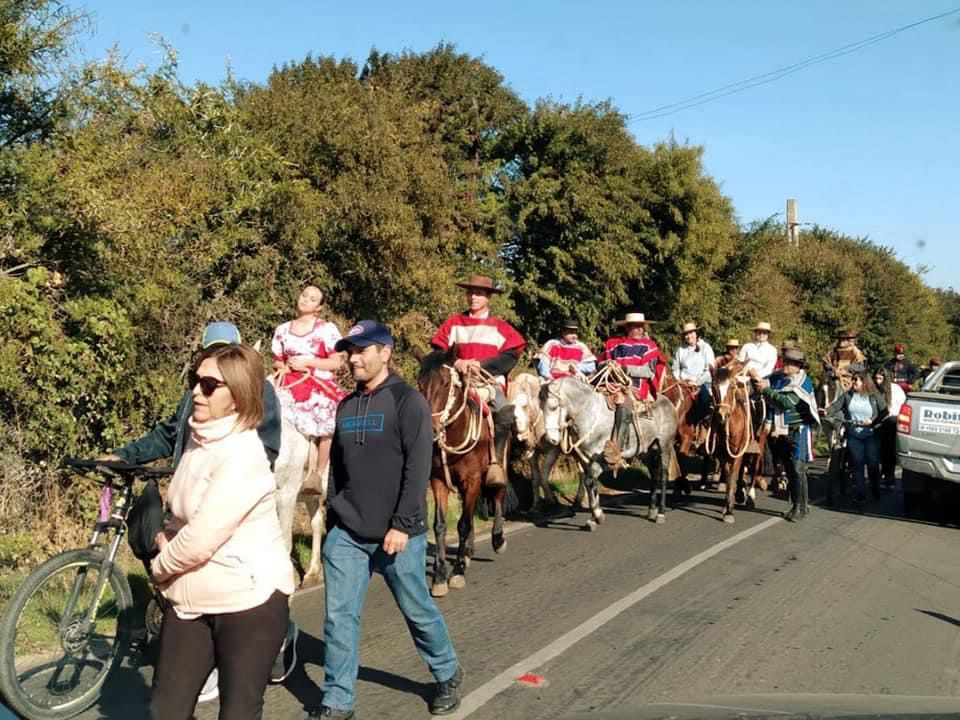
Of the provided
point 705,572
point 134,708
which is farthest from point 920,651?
point 134,708

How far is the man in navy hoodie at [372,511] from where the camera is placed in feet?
17.4

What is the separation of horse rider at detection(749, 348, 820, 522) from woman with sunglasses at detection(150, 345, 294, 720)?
35.5 ft

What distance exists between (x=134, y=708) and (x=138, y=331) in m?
5.39

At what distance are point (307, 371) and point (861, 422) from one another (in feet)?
34.7

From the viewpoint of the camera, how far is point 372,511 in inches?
210

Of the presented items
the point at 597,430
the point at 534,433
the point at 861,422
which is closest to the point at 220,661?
the point at 534,433

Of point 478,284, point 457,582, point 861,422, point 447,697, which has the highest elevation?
point 478,284

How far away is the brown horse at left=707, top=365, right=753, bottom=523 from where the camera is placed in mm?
13375

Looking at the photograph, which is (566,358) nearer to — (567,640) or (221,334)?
(567,640)

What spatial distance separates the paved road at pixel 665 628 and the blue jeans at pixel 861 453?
12.5 ft

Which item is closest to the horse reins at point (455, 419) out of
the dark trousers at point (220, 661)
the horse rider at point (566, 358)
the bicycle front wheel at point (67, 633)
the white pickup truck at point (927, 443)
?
the bicycle front wheel at point (67, 633)

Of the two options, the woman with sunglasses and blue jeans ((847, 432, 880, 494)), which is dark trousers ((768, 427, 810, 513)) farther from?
the woman with sunglasses

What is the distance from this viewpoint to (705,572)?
32.2 feet

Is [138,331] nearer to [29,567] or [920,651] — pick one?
[29,567]
